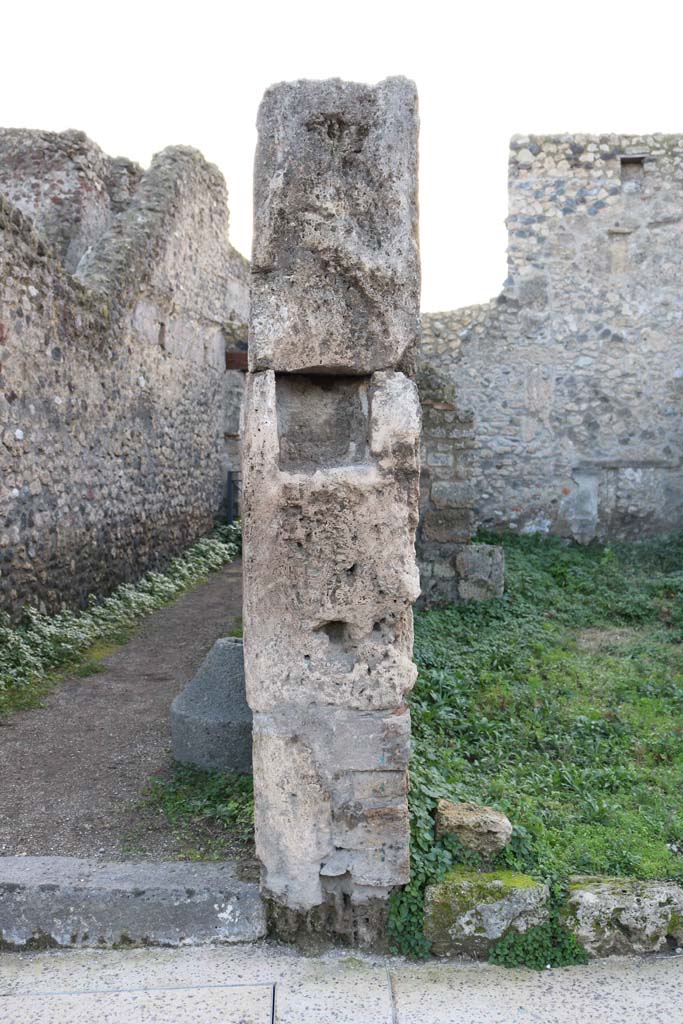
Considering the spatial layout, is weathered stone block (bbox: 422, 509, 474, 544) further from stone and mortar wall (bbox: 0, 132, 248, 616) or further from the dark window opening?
the dark window opening

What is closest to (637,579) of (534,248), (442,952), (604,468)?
(604,468)

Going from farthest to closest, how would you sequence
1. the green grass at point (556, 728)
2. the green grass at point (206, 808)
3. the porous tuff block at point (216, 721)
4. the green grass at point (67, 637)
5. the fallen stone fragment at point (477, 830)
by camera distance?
1. the green grass at point (67, 637)
2. the porous tuff block at point (216, 721)
3. the green grass at point (206, 808)
4. the green grass at point (556, 728)
5. the fallen stone fragment at point (477, 830)

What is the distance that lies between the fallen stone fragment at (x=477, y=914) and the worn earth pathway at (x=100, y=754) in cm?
122

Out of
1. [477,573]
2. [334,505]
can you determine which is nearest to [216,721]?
[334,505]

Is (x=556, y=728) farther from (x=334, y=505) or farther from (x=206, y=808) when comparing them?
(x=334, y=505)

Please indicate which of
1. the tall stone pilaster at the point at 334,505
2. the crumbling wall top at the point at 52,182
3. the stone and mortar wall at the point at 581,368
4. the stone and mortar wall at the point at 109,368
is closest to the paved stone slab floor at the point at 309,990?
the tall stone pilaster at the point at 334,505

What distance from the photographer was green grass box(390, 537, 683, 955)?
358 centimetres

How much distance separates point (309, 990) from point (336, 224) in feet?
8.86

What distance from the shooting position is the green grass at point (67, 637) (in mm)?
6273

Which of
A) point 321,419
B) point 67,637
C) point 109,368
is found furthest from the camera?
point 109,368

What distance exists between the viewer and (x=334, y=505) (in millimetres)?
3117

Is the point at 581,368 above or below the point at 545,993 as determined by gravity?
above

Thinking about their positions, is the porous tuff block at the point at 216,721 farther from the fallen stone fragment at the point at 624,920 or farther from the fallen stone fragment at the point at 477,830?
the fallen stone fragment at the point at 624,920

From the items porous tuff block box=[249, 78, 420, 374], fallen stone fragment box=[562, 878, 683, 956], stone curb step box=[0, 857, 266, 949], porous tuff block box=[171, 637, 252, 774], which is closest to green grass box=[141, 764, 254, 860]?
porous tuff block box=[171, 637, 252, 774]
